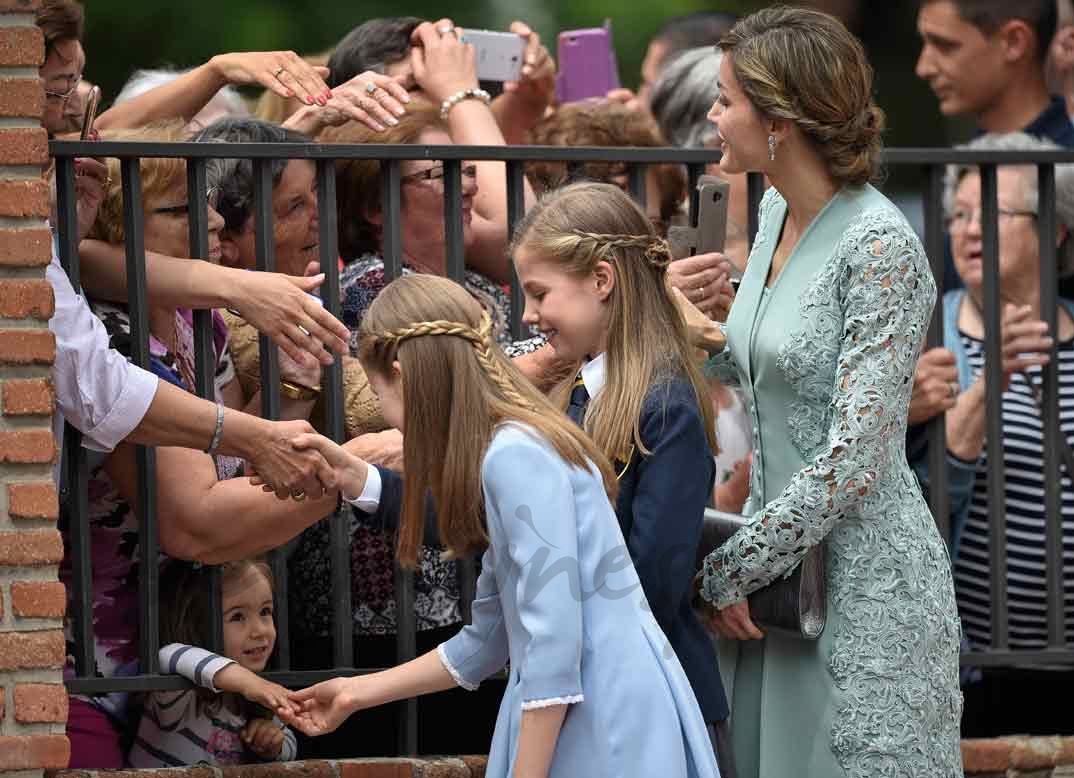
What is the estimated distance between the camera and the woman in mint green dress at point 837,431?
10.7ft

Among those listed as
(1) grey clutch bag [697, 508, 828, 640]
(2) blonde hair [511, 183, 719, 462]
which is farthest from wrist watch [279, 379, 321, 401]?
(1) grey clutch bag [697, 508, 828, 640]

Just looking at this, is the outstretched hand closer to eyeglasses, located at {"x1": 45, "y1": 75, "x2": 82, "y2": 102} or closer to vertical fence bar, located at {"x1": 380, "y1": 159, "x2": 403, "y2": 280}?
vertical fence bar, located at {"x1": 380, "y1": 159, "x2": 403, "y2": 280}

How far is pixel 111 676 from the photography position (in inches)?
152

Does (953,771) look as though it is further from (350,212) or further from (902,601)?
(350,212)

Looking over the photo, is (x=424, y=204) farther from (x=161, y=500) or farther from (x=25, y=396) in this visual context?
(x=25, y=396)

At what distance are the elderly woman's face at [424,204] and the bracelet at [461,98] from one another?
1.06 feet

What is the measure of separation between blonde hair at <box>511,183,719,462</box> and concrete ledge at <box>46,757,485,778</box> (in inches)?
44.5

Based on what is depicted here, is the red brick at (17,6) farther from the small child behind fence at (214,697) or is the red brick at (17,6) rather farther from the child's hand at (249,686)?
the child's hand at (249,686)

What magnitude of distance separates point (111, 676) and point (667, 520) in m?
1.30

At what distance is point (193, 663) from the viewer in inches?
151

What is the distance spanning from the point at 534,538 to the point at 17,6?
1342 millimetres

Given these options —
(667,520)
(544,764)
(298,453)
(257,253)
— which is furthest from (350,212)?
(544,764)

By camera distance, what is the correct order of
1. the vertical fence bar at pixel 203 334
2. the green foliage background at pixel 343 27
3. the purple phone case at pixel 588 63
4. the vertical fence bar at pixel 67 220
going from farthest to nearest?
the green foliage background at pixel 343 27
the purple phone case at pixel 588 63
the vertical fence bar at pixel 203 334
the vertical fence bar at pixel 67 220

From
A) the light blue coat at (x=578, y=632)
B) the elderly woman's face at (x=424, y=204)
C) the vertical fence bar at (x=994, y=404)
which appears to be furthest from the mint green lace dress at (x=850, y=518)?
the elderly woman's face at (x=424, y=204)
